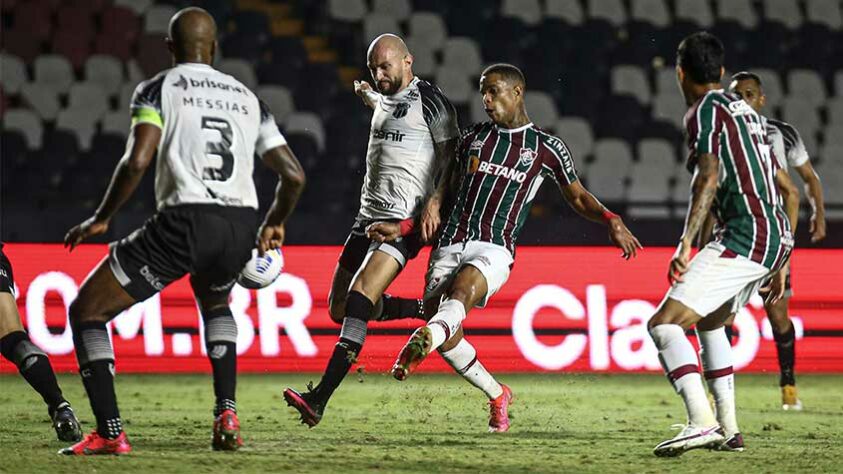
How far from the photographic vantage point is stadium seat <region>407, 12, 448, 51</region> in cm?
1795

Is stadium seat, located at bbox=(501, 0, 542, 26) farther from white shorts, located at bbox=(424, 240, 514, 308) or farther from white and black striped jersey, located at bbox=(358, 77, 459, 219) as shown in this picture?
white shorts, located at bbox=(424, 240, 514, 308)

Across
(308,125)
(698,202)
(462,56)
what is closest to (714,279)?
(698,202)

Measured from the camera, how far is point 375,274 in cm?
790

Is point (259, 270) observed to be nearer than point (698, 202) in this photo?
No

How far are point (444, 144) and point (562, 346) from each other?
446 centimetres

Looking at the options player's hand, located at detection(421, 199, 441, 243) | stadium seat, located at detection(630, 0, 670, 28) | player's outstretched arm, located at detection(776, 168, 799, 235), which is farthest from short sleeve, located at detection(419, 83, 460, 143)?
stadium seat, located at detection(630, 0, 670, 28)

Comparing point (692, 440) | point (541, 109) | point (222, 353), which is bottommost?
point (692, 440)

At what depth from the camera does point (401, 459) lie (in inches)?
256

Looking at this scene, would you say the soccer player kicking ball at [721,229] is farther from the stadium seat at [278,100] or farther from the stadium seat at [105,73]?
the stadium seat at [105,73]

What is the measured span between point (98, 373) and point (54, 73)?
10.9m

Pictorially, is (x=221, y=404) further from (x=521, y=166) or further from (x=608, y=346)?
(x=608, y=346)

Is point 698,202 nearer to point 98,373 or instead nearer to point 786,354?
point 98,373

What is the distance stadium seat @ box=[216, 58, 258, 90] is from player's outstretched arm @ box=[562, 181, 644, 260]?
9.26 meters

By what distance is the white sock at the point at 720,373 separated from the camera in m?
7.08
